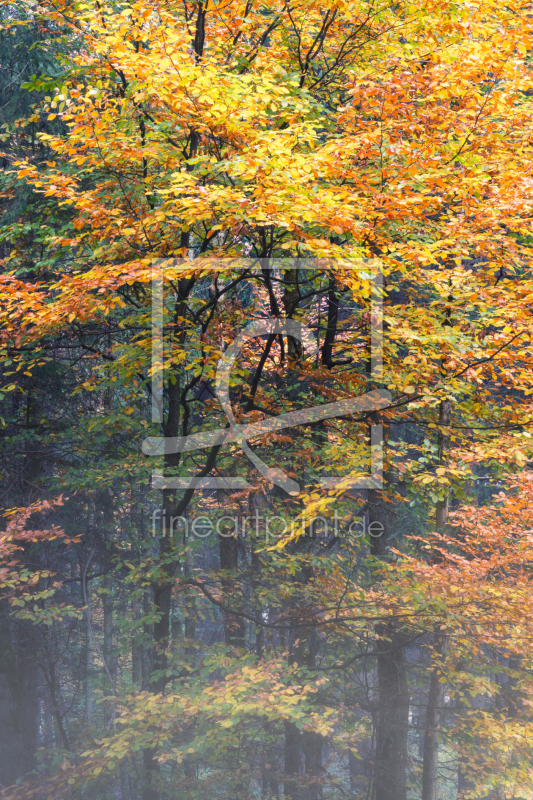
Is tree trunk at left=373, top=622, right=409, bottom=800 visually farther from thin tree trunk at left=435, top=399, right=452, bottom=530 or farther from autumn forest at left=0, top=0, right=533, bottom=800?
thin tree trunk at left=435, top=399, right=452, bottom=530

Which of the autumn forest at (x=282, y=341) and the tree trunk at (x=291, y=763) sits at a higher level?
the autumn forest at (x=282, y=341)

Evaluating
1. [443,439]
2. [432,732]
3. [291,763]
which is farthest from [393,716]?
[443,439]

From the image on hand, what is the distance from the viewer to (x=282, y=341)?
7.76m

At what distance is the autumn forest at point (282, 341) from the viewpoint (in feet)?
19.0

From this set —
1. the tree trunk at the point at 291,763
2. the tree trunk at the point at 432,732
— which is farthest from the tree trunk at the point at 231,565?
the tree trunk at the point at 432,732

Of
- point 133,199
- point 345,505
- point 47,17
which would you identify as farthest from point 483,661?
point 47,17

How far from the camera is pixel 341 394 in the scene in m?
7.65

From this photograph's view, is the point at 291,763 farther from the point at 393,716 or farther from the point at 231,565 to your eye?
the point at 231,565

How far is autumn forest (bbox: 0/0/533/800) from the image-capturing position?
19.0ft

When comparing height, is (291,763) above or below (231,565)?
below

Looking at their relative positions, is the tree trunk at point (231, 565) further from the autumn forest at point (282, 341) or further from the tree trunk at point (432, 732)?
the tree trunk at point (432, 732)

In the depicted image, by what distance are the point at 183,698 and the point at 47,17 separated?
9.55 meters

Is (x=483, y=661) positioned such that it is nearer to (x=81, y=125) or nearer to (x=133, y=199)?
(x=133, y=199)

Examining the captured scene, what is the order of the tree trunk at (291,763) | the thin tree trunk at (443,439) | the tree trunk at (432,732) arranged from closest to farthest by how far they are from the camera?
the thin tree trunk at (443,439) → the tree trunk at (432,732) → the tree trunk at (291,763)
